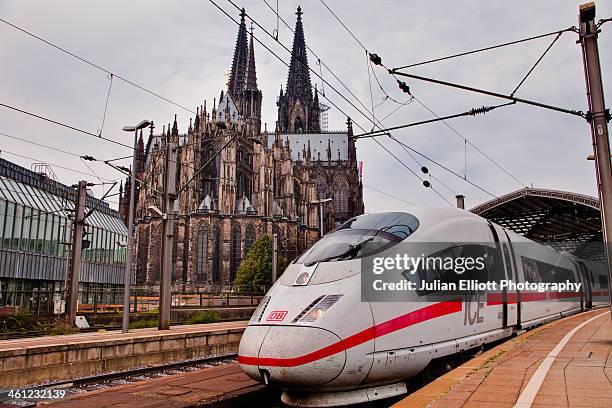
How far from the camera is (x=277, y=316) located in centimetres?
788

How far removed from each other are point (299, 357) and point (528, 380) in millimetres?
2981

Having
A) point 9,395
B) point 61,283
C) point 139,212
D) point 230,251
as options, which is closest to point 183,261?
point 230,251

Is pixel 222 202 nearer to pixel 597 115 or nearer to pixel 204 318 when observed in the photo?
pixel 204 318

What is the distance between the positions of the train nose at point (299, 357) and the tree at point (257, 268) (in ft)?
175

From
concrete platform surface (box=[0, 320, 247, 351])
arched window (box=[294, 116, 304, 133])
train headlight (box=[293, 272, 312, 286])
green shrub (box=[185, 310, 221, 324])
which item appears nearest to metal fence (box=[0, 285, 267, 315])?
green shrub (box=[185, 310, 221, 324])

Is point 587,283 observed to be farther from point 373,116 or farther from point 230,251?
point 230,251

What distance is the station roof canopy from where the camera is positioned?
2952cm

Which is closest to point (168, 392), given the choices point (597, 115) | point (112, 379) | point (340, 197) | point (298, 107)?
point (112, 379)

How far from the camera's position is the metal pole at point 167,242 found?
18016 millimetres

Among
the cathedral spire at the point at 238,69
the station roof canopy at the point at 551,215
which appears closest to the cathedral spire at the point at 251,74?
the cathedral spire at the point at 238,69

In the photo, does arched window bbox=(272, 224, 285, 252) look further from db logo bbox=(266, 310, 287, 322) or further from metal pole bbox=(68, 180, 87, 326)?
db logo bbox=(266, 310, 287, 322)

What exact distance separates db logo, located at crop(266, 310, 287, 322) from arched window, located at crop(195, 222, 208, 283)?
64.6 m

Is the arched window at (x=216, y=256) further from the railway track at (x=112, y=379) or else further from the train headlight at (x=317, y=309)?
the train headlight at (x=317, y=309)

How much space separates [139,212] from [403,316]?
74.8m
